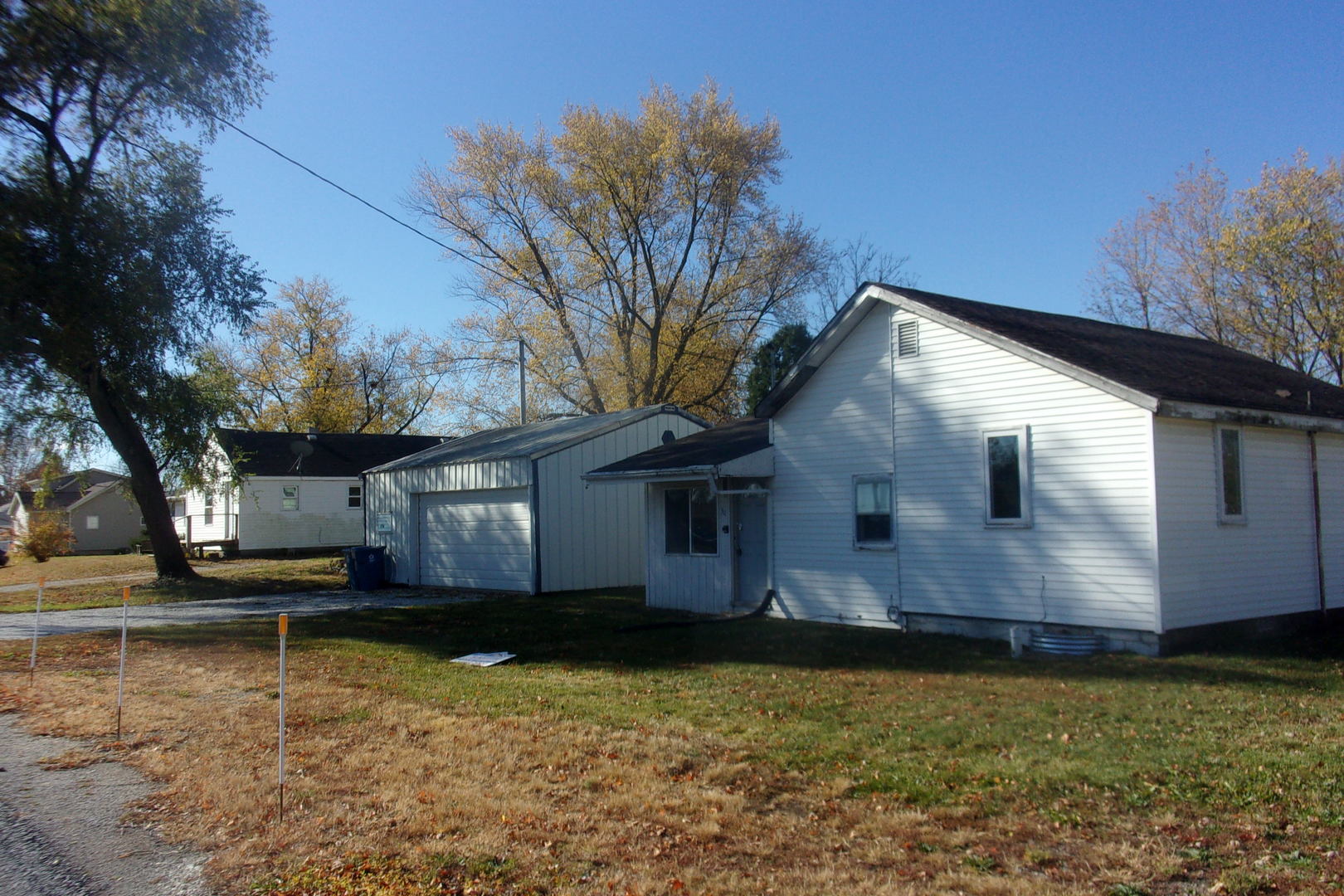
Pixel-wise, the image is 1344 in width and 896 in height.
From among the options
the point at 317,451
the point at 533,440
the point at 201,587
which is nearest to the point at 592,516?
Answer: the point at 533,440

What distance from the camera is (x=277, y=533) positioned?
128ft

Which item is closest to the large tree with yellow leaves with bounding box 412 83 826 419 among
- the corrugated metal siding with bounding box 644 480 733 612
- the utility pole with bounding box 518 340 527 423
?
the utility pole with bounding box 518 340 527 423

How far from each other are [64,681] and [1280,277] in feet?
101

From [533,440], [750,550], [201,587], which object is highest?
[533,440]

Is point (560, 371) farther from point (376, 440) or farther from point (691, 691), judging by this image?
point (691, 691)

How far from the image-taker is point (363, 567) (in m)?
24.3

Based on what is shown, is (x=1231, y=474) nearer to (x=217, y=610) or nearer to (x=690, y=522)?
(x=690, y=522)

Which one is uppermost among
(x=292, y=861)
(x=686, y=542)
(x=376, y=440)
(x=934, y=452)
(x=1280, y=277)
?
(x=1280, y=277)

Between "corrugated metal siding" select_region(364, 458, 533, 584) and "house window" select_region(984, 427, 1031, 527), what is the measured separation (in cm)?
1085

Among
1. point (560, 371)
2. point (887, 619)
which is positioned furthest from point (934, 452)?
point (560, 371)

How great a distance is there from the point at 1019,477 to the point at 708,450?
602 centimetres

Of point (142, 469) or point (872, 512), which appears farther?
point (142, 469)

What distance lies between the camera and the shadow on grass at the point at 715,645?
34.9 feet

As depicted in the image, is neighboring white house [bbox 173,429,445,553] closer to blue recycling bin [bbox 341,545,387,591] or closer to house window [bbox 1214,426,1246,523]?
blue recycling bin [bbox 341,545,387,591]
